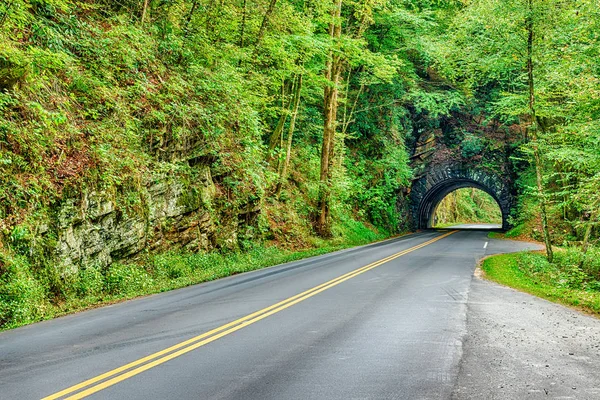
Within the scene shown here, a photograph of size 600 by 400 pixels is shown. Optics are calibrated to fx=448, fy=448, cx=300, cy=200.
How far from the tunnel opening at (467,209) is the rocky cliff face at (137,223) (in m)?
47.4

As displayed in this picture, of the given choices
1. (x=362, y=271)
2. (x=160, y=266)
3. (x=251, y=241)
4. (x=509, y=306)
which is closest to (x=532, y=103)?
(x=362, y=271)

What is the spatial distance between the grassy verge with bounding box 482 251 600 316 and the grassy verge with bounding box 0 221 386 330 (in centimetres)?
746

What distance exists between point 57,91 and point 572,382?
448 inches

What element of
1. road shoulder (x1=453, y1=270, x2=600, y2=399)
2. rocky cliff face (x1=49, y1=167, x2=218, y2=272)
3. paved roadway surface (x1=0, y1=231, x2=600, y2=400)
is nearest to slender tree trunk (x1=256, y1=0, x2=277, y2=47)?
rocky cliff face (x1=49, y1=167, x2=218, y2=272)

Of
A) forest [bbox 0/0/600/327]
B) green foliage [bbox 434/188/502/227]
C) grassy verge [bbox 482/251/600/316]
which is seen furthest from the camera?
green foliage [bbox 434/188/502/227]

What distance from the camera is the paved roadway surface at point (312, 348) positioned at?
4301 millimetres

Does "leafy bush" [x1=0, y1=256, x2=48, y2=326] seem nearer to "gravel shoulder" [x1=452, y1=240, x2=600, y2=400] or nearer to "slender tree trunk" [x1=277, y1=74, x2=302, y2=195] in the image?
"gravel shoulder" [x1=452, y1=240, x2=600, y2=400]

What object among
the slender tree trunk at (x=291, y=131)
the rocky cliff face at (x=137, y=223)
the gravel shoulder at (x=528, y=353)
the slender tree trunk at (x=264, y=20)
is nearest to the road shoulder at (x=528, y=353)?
the gravel shoulder at (x=528, y=353)

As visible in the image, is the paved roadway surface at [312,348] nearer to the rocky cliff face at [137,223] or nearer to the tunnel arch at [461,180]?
the rocky cliff face at [137,223]

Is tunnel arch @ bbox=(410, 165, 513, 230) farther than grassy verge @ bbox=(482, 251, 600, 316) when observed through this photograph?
Yes

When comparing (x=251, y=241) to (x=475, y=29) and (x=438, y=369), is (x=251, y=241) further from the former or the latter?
(x=475, y=29)

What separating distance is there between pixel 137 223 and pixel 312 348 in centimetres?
732

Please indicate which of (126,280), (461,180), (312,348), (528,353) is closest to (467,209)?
(461,180)

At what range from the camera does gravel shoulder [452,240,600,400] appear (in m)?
4.28
